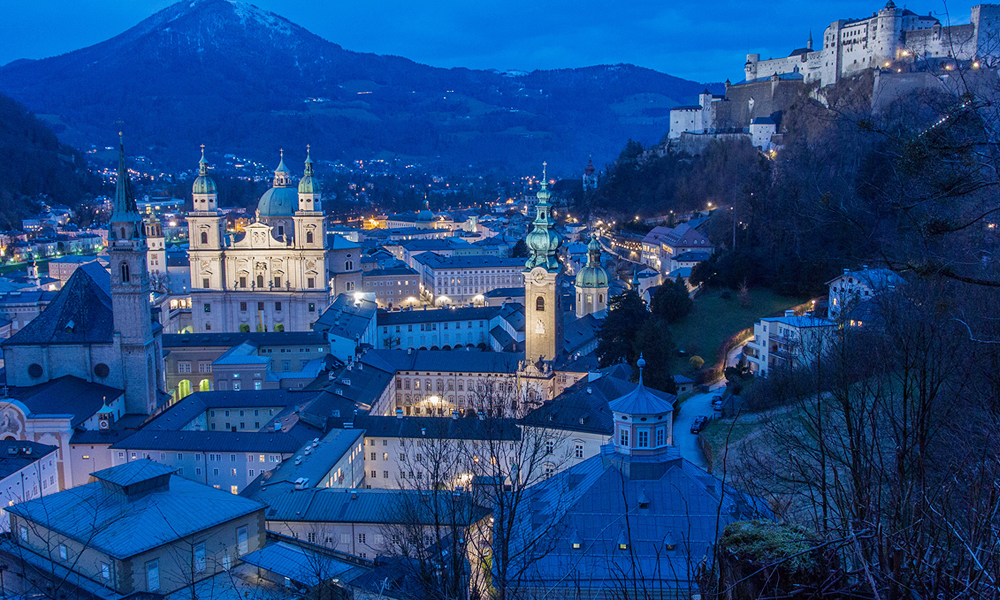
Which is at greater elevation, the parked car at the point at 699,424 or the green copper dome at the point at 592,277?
the green copper dome at the point at 592,277

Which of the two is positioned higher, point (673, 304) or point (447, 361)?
point (673, 304)

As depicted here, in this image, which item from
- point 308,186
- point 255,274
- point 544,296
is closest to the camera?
point 544,296

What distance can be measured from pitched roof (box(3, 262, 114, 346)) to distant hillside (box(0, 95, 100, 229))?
73.5m

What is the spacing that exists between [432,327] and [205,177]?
15209 mm

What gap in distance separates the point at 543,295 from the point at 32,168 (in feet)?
322

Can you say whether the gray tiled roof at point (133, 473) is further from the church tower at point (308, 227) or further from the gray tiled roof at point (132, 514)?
the church tower at point (308, 227)

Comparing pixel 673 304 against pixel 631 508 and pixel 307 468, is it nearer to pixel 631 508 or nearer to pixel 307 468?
pixel 307 468

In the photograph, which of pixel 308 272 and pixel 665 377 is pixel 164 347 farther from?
pixel 665 377

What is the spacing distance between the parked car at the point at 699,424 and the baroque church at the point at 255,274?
24.7 m

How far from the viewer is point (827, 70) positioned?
60281 mm

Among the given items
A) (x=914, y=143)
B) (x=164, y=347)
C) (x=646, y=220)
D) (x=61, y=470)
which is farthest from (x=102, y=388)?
(x=646, y=220)

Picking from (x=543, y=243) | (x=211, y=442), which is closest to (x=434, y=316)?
(x=543, y=243)

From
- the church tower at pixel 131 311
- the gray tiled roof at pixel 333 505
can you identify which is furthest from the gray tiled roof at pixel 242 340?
the gray tiled roof at pixel 333 505

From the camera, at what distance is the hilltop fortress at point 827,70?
47.8 meters
